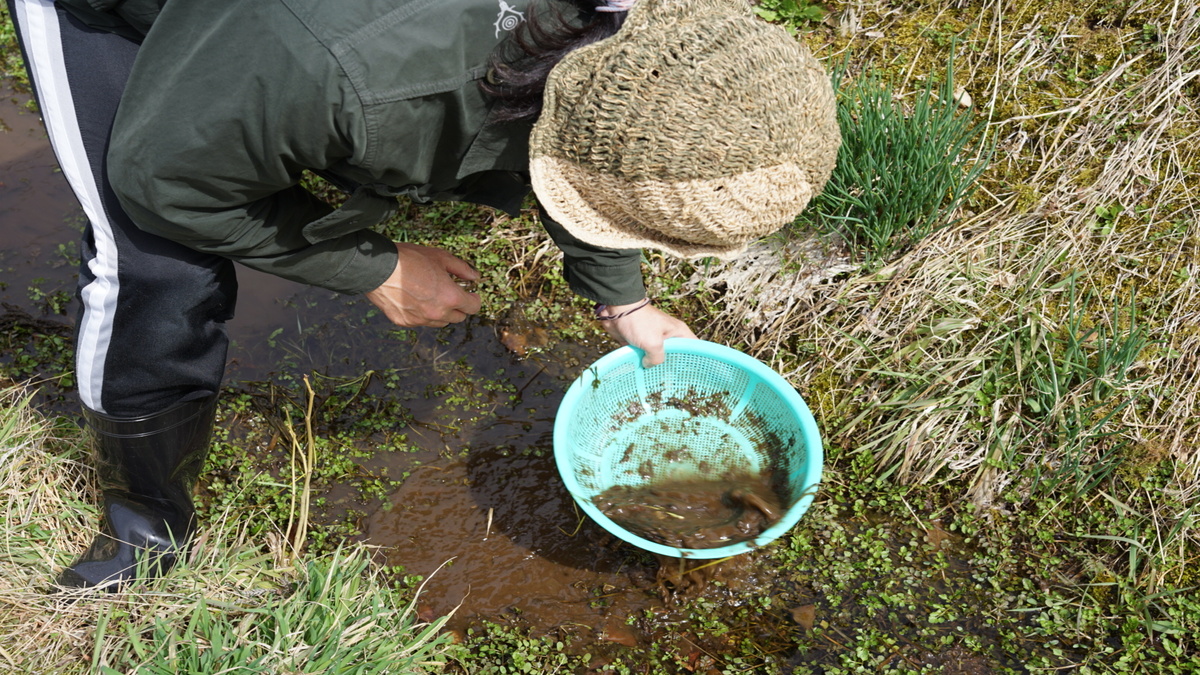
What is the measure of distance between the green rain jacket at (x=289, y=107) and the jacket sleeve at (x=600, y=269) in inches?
3.8

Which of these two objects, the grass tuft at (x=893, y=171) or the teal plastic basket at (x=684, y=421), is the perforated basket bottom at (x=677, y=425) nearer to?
→ the teal plastic basket at (x=684, y=421)

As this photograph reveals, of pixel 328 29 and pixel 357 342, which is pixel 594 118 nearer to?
pixel 328 29

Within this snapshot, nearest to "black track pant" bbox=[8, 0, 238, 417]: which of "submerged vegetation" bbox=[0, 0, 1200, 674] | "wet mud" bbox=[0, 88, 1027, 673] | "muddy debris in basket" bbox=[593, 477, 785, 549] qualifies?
"submerged vegetation" bbox=[0, 0, 1200, 674]

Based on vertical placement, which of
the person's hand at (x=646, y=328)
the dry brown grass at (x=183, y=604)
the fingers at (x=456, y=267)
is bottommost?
the dry brown grass at (x=183, y=604)

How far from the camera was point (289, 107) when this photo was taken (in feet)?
4.72

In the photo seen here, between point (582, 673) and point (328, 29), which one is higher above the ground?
point (328, 29)

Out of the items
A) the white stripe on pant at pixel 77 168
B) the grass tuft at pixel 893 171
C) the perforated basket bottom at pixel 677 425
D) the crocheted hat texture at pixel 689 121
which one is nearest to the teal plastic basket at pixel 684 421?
the perforated basket bottom at pixel 677 425

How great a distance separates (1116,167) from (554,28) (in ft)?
7.47

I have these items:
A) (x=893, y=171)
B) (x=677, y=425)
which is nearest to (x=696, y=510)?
(x=677, y=425)

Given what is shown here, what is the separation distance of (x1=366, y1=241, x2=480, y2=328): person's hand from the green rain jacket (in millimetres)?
361

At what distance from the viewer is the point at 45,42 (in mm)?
1674

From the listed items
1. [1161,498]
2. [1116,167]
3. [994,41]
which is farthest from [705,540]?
[994,41]

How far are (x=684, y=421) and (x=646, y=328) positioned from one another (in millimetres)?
A: 610

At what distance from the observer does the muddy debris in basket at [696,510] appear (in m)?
2.42
